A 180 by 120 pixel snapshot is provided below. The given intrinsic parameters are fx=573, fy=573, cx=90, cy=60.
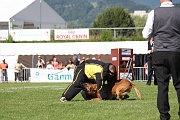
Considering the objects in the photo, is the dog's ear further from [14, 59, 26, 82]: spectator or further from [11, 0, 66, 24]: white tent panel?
[11, 0, 66, 24]: white tent panel

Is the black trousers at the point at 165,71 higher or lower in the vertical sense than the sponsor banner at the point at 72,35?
lower

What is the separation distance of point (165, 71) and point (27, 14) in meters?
43.5

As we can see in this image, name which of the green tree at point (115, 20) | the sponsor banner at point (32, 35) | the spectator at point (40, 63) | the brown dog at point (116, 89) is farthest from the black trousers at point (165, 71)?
the green tree at point (115, 20)

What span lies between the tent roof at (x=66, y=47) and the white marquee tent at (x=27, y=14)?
295 inches

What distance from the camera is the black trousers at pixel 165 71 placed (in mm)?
9117

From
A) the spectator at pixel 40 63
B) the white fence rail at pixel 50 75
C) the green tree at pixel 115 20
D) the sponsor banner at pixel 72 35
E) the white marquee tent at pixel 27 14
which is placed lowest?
the white fence rail at pixel 50 75

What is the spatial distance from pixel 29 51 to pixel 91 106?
2825cm

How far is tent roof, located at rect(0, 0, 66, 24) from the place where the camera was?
50.3 metres

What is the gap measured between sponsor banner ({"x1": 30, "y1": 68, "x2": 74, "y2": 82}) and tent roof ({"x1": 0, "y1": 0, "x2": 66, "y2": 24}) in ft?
54.6

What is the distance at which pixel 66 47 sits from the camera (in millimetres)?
39688

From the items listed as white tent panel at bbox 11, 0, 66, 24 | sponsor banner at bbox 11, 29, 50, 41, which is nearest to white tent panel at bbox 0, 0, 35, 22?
white tent panel at bbox 11, 0, 66, 24

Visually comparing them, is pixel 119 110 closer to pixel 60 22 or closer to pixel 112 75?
pixel 112 75

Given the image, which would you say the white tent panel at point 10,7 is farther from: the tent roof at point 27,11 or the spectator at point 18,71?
the spectator at point 18,71

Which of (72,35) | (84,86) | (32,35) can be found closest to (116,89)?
(84,86)
